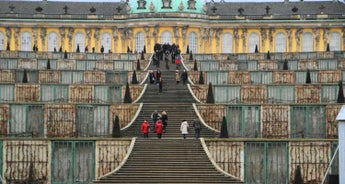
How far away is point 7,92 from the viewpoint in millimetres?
42750

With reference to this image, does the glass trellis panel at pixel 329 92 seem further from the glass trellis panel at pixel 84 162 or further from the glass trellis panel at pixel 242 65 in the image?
the glass trellis panel at pixel 84 162

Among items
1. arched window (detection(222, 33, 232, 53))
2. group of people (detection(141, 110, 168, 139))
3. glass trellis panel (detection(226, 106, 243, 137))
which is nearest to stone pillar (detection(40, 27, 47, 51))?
arched window (detection(222, 33, 232, 53))

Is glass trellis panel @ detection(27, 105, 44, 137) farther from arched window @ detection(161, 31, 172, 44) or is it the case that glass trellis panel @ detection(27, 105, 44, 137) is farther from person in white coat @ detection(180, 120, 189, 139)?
arched window @ detection(161, 31, 172, 44)

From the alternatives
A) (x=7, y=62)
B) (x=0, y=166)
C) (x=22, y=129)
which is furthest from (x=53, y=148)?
(x=7, y=62)

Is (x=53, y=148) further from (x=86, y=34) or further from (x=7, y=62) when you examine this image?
(x=86, y=34)

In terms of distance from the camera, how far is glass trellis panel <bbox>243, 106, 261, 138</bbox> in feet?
122

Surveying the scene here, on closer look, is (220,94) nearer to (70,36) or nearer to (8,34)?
(70,36)

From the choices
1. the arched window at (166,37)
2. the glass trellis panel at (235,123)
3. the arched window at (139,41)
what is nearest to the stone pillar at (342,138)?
the glass trellis panel at (235,123)

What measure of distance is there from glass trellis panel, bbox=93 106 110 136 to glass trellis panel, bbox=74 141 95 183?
672 centimetres

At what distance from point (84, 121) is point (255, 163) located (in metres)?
8.74

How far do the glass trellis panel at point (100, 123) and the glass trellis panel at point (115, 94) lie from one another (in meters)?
5.67

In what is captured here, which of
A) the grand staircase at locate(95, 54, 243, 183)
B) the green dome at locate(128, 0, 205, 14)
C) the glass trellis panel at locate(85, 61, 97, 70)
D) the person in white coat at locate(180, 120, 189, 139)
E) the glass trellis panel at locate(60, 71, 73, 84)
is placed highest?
the green dome at locate(128, 0, 205, 14)

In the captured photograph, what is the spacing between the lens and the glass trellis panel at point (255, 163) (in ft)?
99.8

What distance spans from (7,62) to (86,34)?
41.9 meters
